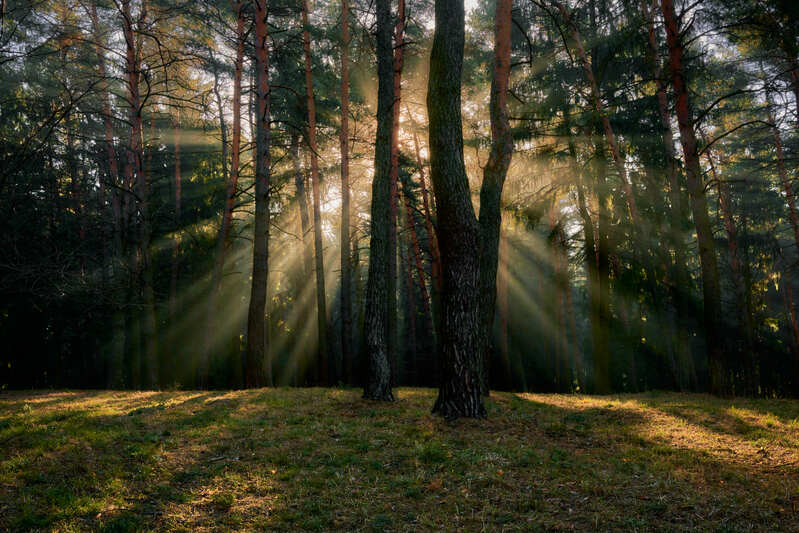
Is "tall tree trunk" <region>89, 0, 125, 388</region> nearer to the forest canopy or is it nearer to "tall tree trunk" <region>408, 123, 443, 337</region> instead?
the forest canopy

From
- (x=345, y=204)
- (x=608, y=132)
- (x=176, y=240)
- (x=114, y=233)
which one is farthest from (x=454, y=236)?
(x=176, y=240)

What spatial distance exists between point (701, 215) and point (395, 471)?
32.4 ft

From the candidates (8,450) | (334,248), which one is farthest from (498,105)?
(334,248)

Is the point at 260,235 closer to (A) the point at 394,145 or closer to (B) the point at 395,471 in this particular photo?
(A) the point at 394,145

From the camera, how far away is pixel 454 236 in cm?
717

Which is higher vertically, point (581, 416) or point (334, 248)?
point (334, 248)

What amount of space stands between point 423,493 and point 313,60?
13.7 metres

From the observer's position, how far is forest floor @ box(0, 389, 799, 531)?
3.78 metres

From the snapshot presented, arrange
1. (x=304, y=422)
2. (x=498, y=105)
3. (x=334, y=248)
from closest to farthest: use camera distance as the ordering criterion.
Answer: (x=304, y=422)
(x=498, y=105)
(x=334, y=248)

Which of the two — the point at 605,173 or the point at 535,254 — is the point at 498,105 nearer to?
the point at 605,173

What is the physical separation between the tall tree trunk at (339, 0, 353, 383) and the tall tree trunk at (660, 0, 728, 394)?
26.1 feet

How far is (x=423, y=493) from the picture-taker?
440cm

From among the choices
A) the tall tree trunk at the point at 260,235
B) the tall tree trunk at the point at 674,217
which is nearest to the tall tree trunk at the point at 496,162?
the tall tree trunk at the point at 674,217

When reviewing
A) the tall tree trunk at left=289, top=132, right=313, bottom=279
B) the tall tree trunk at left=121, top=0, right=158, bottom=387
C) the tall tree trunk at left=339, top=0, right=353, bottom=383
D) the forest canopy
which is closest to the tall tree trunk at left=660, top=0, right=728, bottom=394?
the forest canopy
